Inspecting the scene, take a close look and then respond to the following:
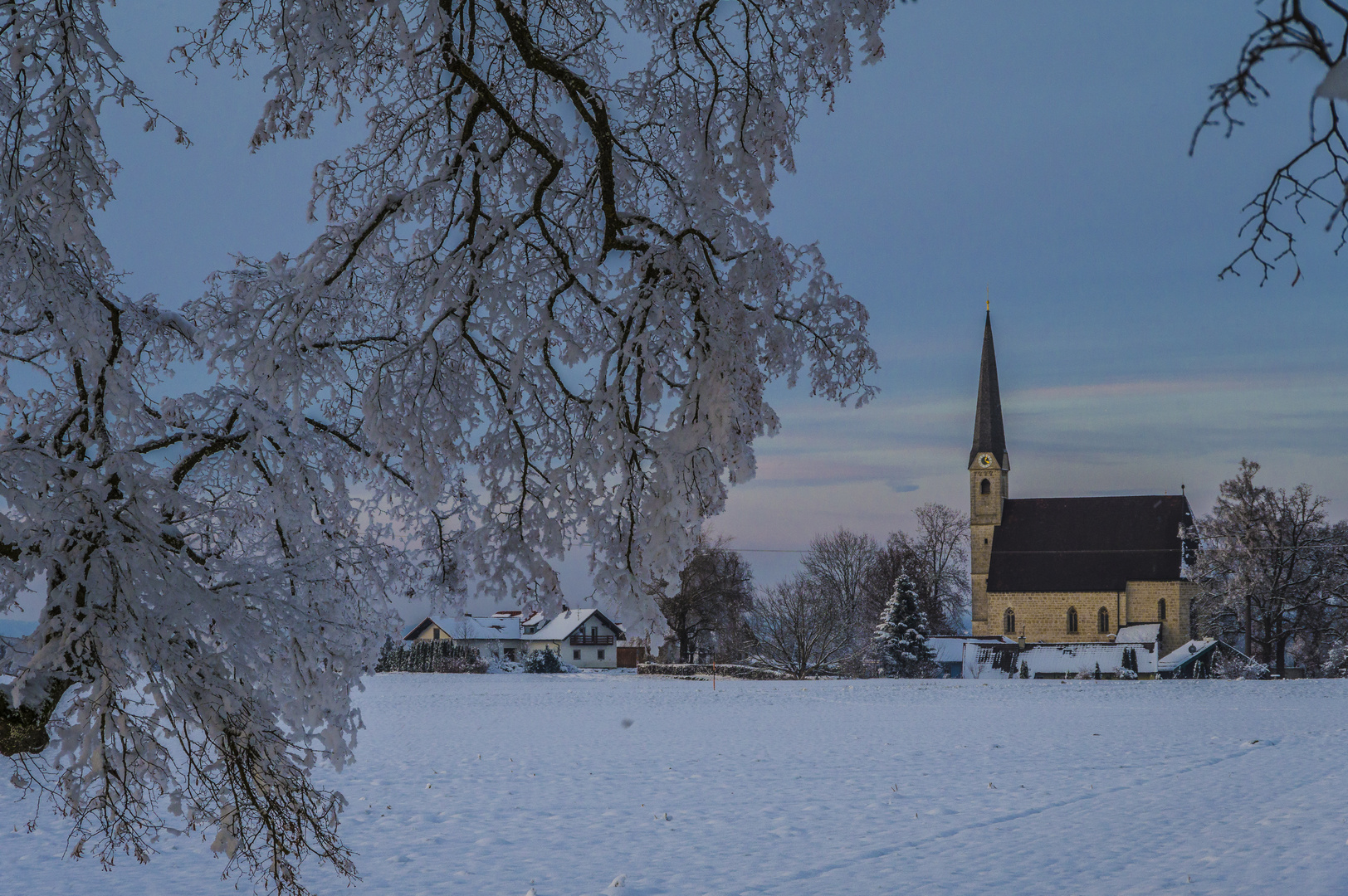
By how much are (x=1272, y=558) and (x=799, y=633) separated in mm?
16323

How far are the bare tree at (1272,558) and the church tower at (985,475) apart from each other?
21535 mm

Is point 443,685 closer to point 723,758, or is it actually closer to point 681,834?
point 723,758

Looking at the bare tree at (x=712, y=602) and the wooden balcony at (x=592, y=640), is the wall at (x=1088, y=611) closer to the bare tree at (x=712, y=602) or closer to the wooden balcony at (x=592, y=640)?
the bare tree at (x=712, y=602)

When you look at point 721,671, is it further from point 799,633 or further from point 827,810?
point 827,810

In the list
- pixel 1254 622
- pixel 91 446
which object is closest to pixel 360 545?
pixel 91 446

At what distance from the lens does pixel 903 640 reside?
4191 cm

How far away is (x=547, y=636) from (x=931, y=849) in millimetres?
56409

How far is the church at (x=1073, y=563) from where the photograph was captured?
56.2 metres

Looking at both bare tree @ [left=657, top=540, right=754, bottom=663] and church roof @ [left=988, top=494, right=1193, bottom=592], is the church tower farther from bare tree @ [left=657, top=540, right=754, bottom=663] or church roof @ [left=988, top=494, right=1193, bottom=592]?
bare tree @ [left=657, top=540, right=754, bottom=663]

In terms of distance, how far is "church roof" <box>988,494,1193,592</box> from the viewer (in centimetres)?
5741

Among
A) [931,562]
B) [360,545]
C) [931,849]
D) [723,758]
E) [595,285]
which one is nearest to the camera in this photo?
[595,285]

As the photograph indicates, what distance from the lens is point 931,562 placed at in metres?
58.8

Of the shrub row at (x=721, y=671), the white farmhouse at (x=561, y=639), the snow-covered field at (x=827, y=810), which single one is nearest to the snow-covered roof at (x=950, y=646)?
the shrub row at (x=721, y=671)

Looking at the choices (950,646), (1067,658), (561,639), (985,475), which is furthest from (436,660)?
(985,475)
